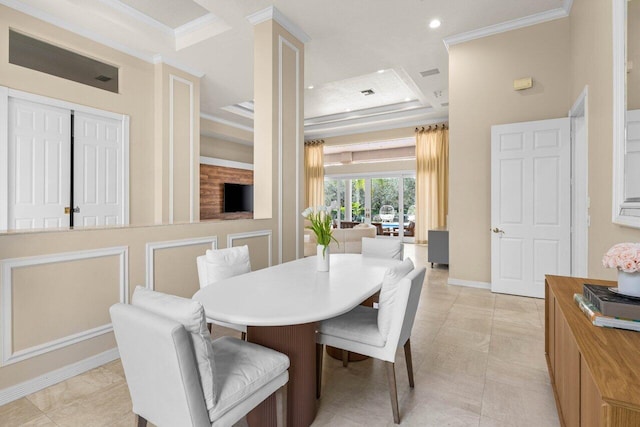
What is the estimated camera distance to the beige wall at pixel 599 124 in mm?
2264

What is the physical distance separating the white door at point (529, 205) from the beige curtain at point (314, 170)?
20.8 ft

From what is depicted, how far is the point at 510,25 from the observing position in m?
4.02

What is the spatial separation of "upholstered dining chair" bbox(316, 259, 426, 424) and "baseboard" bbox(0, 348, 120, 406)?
1683 millimetres

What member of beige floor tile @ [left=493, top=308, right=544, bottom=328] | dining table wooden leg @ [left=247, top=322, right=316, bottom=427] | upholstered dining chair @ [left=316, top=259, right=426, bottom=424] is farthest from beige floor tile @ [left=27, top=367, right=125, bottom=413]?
beige floor tile @ [left=493, top=308, right=544, bottom=328]

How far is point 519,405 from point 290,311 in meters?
1.52

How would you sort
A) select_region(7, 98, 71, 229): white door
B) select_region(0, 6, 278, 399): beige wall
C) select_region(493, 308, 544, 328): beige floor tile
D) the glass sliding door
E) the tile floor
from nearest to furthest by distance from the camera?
1. the tile floor
2. select_region(0, 6, 278, 399): beige wall
3. select_region(493, 308, 544, 328): beige floor tile
4. select_region(7, 98, 71, 229): white door
5. the glass sliding door

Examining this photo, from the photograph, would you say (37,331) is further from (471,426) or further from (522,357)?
(522,357)

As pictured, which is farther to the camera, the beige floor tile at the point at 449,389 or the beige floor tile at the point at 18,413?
the beige floor tile at the point at 449,389

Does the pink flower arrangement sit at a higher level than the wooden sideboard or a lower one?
higher

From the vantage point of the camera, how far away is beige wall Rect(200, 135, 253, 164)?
8.41m

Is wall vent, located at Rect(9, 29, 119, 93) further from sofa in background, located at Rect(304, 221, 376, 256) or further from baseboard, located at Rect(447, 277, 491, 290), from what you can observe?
baseboard, located at Rect(447, 277, 491, 290)

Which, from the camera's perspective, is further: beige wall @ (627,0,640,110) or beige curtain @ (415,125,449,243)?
beige curtain @ (415,125,449,243)

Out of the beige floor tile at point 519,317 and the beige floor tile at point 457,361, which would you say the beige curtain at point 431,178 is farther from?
the beige floor tile at point 457,361

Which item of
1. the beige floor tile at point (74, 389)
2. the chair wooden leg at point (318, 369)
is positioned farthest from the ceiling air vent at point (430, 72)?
the beige floor tile at point (74, 389)
